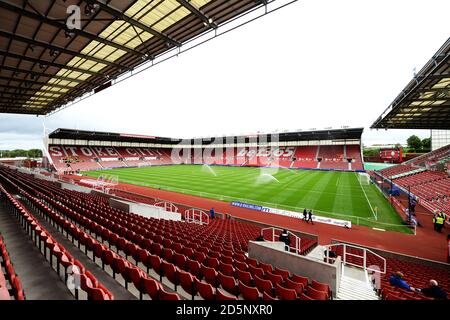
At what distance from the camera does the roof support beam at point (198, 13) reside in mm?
8425

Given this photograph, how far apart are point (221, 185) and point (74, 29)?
23737mm

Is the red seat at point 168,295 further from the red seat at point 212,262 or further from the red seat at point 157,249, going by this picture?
the red seat at point 157,249

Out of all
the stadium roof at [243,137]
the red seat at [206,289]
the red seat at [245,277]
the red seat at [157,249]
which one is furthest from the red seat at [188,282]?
the stadium roof at [243,137]

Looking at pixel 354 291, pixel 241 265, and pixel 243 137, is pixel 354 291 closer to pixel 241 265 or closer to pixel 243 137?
pixel 241 265

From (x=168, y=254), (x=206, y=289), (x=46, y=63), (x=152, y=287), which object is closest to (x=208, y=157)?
(x=46, y=63)

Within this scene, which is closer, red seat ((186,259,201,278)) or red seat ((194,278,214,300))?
red seat ((194,278,214,300))

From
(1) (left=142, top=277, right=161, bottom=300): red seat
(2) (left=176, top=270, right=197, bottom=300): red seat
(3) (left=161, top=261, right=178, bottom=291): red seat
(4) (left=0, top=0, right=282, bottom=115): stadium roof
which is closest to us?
(1) (left=142, top=277, right=161, bottom=300): red seat

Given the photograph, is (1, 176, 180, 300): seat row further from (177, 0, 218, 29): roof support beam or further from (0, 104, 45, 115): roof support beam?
(0, 104, 45, 115): roof support beam

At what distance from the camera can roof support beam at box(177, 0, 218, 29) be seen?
8425 millimetres

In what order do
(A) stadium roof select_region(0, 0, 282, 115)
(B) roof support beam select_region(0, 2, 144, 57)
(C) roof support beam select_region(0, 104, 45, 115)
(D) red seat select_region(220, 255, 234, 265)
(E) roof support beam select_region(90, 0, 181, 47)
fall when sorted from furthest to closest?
(C) roof support beam select_region(0, 104, 45, 115), (A) stadium roof select_region(0, 0, 282, 115), (E) roof support beam select_region(90, 0, 181, 47), (B) roof support beam select_region(0, 2, 144, 57), (D) red seat select_region(220, 255, 234, 265)

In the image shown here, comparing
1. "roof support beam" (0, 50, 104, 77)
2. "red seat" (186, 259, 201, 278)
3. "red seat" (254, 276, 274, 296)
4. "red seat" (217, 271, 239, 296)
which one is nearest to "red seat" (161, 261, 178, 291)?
"red seat" (186, 259, 201, 278)

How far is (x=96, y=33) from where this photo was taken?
10352mm
